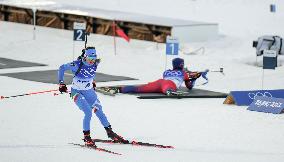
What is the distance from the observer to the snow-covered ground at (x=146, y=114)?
14258 mm

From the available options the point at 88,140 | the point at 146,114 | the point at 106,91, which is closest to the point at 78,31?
the point at 106,91

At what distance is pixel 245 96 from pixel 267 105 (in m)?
1.14

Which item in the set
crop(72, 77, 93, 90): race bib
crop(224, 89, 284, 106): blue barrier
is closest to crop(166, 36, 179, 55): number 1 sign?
crop(224, 89, 284, 106): blue barrier

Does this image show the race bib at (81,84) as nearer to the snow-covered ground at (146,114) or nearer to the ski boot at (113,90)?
the snow-covered ground at (146,114)

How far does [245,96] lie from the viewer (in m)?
20.0

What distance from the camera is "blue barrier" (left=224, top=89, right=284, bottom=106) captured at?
20.0 meters

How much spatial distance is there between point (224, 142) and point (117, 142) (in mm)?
2040

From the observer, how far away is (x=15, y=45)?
32.3 meters

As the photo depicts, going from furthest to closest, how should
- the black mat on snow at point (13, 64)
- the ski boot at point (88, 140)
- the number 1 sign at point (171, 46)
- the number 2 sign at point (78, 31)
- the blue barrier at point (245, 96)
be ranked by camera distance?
1. the black mat on snow at point (13, 64)
2. the number 2 sign at point (78, 31)
3. the number 1 sign at point (171, 46)
4. the blue barrier at point (245, 96)
5. the ski boot at point (88, 140)

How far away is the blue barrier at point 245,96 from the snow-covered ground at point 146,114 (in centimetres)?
35

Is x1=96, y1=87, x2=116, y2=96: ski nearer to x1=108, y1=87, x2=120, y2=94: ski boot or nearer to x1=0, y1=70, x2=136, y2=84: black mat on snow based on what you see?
x1=108, y1=87, x2=120, y2=94: ski boot

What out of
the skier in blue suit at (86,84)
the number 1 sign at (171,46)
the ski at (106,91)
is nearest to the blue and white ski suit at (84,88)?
the skier in blue suit at (86,84)

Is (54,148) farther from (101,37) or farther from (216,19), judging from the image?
(216,19)

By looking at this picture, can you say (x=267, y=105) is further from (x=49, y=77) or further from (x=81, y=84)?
(x=49, y=77)
